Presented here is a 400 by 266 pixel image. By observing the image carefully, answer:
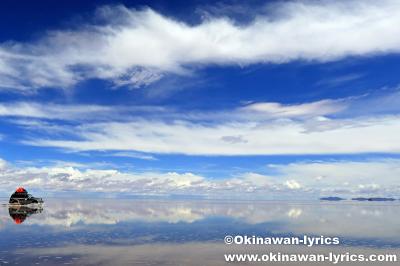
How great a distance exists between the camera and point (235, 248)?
164ft

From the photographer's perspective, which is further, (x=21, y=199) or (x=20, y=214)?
(x=21, y=199)

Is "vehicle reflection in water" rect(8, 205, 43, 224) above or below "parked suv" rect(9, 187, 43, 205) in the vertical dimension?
below

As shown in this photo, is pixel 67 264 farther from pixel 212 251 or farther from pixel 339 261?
pixel 339 261

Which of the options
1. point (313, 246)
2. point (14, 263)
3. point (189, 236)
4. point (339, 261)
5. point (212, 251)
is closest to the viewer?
point (14, 263)

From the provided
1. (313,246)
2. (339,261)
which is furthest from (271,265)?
(313,246)

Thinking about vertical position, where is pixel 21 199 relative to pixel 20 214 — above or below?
above

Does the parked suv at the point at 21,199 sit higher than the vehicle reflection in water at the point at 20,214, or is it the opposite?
Answer: the parked suv at the point at 21,199

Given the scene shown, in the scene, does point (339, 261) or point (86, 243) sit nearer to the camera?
point (339, 261)

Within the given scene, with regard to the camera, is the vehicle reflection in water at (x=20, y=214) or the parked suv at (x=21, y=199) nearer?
the vehicle reflection in water at (x=20, y=214)

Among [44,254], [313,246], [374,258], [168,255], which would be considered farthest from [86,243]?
[374,258]

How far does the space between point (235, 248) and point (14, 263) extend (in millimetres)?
24691

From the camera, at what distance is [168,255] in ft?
145

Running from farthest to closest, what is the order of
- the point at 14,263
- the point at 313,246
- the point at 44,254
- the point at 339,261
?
the point at 313,246
the point at 44,254
the point at 339,261
the point at 14,263

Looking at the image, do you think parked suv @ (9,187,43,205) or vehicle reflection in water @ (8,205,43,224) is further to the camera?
parked suv @ (9,187,43,205)
